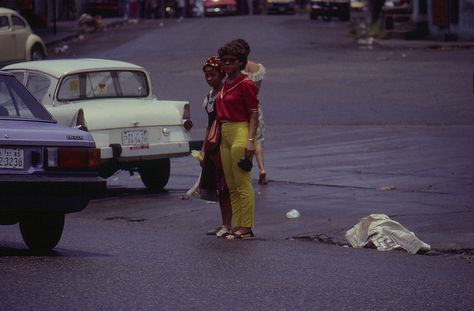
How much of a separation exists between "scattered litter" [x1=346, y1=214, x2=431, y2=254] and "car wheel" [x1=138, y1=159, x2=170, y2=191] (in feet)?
15.8

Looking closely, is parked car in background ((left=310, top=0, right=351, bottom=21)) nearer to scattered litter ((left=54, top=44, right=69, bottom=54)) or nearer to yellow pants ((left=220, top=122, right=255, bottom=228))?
scattered litter ((left=54, top=44, right=69, bottom=54))

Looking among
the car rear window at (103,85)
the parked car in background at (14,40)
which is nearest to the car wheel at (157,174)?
the car rear window at (103,85)

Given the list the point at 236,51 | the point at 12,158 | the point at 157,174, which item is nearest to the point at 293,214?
the point at 236,51

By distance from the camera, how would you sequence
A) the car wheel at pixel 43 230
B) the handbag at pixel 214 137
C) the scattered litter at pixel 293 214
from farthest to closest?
the scattered litter at pixel 293 214 → the handbag at pixel 214 137 → the car wheel at pixel 43 230

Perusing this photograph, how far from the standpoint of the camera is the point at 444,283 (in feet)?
30.0

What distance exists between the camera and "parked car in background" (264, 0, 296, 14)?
80250mm

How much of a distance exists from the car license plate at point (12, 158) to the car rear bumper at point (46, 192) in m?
0.09

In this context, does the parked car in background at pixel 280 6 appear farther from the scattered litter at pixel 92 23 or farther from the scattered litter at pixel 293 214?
the scattered litter at pixel 293 214

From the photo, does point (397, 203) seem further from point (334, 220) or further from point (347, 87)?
point (347, 87)

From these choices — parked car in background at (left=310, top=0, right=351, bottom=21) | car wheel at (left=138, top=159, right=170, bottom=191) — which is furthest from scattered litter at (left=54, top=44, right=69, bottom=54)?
car wheel at (left=138, top=159, right=170, bottom=191)

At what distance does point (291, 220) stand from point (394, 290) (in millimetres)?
4150

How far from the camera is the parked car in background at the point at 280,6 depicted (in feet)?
263

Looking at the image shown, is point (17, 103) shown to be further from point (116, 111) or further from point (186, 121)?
point (186, 121)

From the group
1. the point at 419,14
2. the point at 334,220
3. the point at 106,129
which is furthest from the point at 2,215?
the point at 419,14
